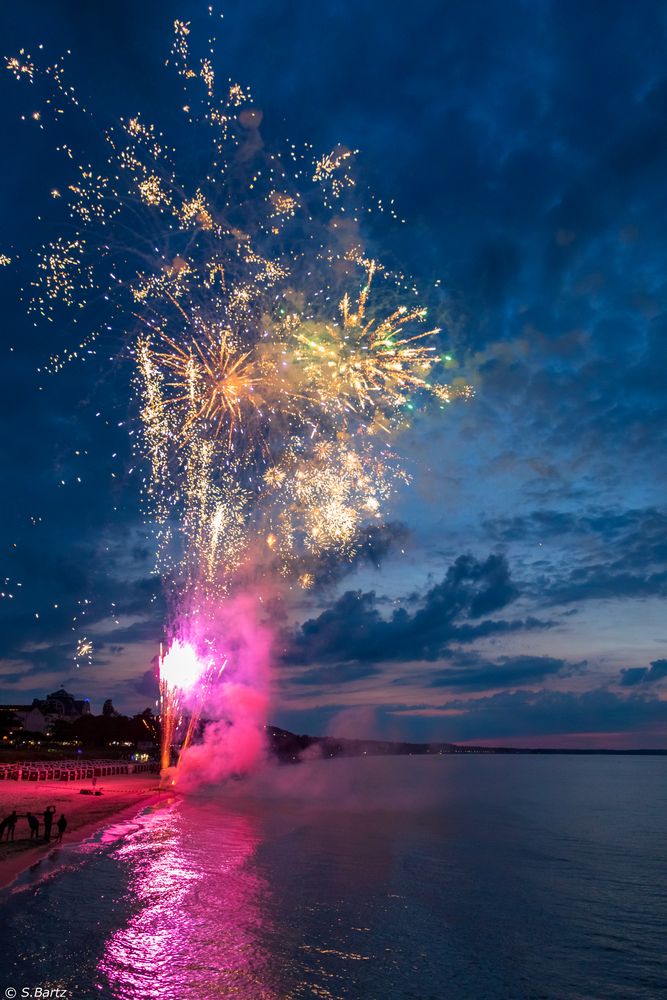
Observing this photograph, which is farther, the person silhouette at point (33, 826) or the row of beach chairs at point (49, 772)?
the row of beach chairs at point (49, 772)

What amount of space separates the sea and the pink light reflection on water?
69 mm

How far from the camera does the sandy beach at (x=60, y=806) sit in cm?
2651

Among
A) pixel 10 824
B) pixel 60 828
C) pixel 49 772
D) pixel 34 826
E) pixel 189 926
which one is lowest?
pixel 189 926

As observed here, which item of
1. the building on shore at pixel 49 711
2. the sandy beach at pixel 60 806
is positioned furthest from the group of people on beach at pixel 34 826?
the building on shore at pixel 49 711

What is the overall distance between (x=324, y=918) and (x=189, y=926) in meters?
4.71

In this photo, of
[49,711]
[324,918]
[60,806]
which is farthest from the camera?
[49,711]

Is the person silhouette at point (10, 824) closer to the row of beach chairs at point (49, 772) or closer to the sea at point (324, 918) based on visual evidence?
the sea at point (324, 918)

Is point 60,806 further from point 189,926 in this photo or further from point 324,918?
point 324,918

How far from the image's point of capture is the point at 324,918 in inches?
888

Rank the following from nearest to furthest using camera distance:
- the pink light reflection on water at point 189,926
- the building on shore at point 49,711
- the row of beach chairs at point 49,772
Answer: the pink light reflection on water at point 189,926 < the row of beach chairs at point 49,772 < the building on shore at point 49,711

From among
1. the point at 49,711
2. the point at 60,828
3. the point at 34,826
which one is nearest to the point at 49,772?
the point at 60,828

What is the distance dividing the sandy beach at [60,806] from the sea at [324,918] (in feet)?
3.80

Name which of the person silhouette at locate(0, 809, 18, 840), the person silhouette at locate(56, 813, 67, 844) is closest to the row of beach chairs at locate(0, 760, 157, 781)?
the person silhouette at locate(56, 813, 67, 844)

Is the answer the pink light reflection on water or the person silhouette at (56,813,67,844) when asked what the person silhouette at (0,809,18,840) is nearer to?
the person silhouette at (56,813,67,844)
